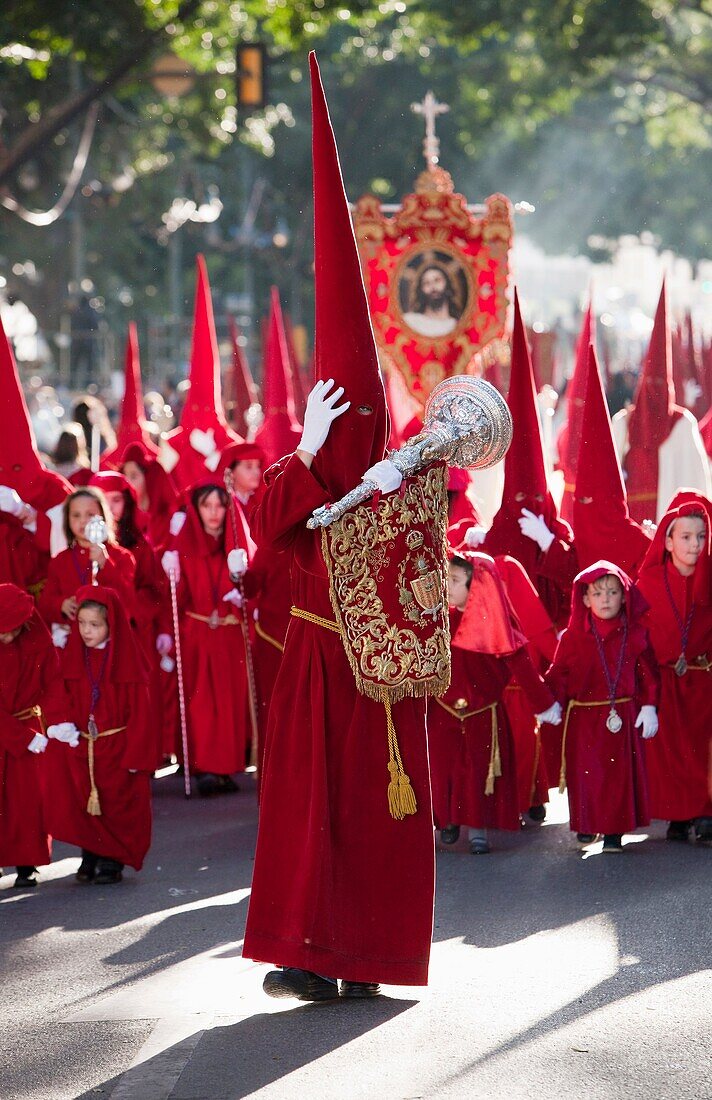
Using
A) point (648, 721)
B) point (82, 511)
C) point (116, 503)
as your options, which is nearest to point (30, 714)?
point (82, 511)

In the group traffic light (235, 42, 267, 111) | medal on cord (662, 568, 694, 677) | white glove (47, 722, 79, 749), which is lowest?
white glove (47, 722, 79, 749)

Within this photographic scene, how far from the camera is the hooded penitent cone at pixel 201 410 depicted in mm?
14102

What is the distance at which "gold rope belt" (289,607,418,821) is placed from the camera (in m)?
5.98

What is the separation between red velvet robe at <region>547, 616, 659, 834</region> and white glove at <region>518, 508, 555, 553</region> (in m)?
1.51

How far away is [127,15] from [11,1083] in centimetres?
1813

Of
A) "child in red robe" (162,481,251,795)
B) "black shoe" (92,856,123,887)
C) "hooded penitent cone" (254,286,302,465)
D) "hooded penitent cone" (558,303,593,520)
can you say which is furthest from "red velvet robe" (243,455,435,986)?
"hooded penitent cone" (254,286,302,465)

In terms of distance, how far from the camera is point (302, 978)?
5.91m

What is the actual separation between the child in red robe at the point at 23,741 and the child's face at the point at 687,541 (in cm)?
294

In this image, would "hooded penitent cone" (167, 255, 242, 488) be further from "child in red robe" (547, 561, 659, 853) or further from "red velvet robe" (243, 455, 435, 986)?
"red velvet robe" (243, 455, 435, 986)

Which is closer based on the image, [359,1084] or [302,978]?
[359,1084]

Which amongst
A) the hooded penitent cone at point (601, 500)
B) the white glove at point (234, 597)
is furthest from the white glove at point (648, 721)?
the white glove at point (234, 597)

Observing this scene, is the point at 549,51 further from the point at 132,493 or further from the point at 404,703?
the point at 404,703

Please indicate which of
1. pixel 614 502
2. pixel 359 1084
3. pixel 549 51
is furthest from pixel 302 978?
pixel 549 51

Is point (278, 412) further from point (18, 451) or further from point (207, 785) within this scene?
point (207, 785)
